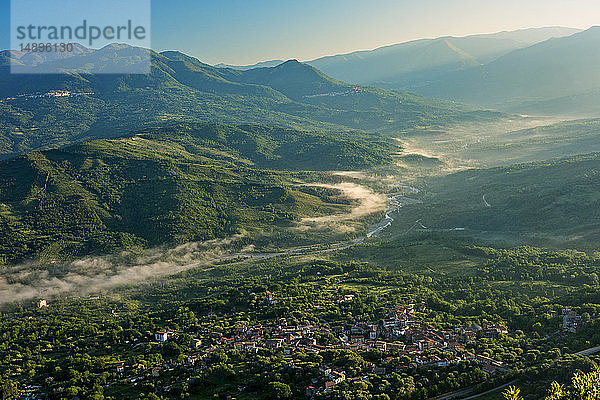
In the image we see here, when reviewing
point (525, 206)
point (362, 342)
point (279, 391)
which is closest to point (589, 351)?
point (362, 342)

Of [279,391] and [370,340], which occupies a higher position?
[370,340]

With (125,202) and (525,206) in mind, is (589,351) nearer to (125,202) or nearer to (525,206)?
(525,206)

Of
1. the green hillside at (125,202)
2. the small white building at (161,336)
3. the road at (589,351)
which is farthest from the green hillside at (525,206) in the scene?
the small white building at (161,336)

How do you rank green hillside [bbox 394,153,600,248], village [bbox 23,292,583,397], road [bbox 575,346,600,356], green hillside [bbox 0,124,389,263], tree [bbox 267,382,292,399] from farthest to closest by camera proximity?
1. green hillside [bbox 0,124,389,263]
2. green hillside [bbox 394,153,600,248]
3. road [bbox 575,346,600,356]
4. village [bbox 23,292,583,397]
5. tree [bbox 267,382,292,399]

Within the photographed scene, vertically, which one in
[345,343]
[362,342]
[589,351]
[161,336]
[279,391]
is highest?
[589,351]

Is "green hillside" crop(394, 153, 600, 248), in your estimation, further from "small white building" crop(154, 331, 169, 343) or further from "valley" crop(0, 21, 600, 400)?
"small white building" crop(154, 331, 169, 343)

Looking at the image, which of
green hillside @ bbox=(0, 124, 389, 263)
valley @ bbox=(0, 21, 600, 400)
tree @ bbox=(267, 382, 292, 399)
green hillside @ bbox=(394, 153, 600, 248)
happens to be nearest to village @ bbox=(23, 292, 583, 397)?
valley @ bbox=(0, 21, 600, 400)

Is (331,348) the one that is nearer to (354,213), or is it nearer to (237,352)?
(237,352)

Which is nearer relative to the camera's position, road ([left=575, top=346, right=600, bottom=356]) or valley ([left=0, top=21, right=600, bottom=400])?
road ([left=575, top=346, right=600, bottom=356])

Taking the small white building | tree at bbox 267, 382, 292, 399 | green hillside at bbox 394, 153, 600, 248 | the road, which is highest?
green hillside at bbox 394, 153, 600, 248

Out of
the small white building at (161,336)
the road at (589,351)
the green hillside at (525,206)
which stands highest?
the green hillside at (525,206)

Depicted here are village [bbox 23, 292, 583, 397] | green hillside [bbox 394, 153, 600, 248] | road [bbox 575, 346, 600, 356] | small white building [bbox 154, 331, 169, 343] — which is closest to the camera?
village [bbox 23, 292, 583, 397]

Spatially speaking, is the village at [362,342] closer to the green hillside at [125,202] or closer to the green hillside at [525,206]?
the green hillside at [525,206]
